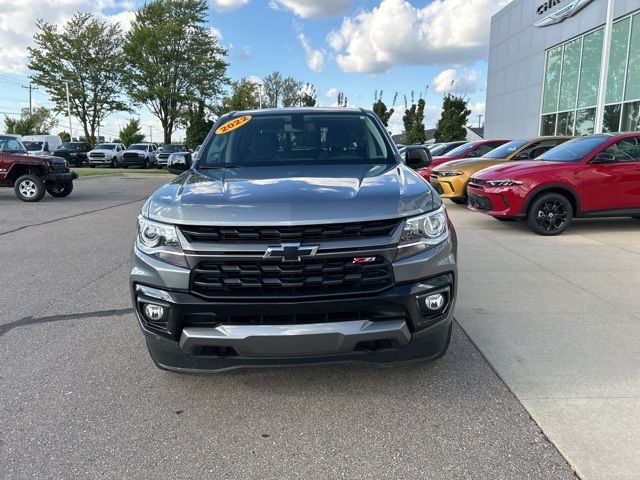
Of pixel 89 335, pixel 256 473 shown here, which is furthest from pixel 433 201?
pixel 89 335

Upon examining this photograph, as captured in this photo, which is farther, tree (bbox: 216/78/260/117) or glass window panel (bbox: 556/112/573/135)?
tree (bbox: 216/78/260/117)

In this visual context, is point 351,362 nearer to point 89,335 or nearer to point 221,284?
point 221,284

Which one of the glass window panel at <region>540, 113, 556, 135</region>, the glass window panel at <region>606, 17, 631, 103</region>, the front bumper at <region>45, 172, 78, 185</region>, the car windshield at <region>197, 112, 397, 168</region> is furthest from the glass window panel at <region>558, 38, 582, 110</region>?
the car windshield at <region>197, 112, 397, 168</region>

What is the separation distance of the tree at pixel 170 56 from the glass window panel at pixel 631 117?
1495 inches

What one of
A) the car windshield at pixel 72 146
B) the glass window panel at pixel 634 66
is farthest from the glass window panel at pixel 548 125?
the car windshield at pixel 72 146

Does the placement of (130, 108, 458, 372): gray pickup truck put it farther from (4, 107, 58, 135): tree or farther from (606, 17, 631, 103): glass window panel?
(4, 107, 58, 135): tree

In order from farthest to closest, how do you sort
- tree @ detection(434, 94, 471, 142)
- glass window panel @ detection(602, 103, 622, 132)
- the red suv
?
tree @ detection(434, 94, 471, 142), glass window panel @ detection(602, 103, 622, 132), the red suv

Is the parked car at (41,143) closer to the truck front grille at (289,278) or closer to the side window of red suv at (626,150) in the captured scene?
the side window of red suv at (626,150)

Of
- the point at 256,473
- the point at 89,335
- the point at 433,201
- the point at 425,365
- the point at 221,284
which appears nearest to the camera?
the point at 256,473

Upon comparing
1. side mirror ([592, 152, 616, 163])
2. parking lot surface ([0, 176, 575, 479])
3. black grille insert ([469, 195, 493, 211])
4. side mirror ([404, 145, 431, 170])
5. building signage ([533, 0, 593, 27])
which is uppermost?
building signage ([533, 0, 593, 27])

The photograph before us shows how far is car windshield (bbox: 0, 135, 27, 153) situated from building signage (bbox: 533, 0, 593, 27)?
2084 centimetres

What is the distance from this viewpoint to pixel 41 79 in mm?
47625

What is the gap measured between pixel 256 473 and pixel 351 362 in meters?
0.73

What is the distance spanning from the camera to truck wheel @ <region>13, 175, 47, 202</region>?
44.3 feet
